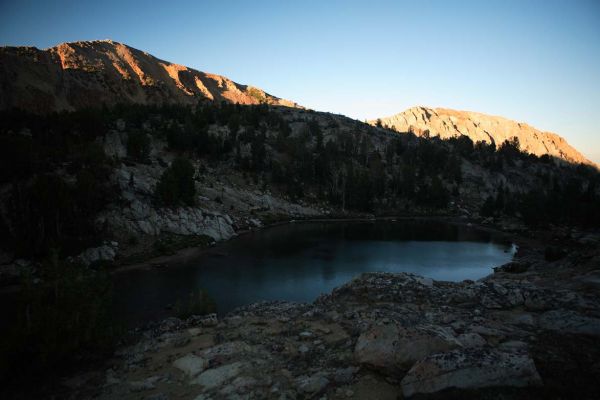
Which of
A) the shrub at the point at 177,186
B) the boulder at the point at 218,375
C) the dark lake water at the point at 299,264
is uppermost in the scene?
the shrub at the point at 177,186

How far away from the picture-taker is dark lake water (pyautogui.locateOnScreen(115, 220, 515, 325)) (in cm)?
3425

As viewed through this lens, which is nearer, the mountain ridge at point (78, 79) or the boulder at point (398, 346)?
the boulder at point (398, 346)

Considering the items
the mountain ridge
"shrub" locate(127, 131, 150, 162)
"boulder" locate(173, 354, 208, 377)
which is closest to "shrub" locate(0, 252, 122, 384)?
"boulder" locate(173, 354, 208, 377)

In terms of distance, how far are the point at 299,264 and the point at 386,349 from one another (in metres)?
34.6

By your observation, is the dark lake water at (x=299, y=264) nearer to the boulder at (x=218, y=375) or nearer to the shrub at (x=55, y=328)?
the shrub at (x=55, y=328)

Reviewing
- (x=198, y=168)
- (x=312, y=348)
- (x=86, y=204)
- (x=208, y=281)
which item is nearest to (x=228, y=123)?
(x=198, y=168)

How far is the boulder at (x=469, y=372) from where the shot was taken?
10828 millimetres

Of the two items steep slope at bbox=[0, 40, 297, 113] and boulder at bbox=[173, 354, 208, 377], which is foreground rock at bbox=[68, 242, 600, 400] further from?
steep slope at bbox=[0, 40, 297, 113]

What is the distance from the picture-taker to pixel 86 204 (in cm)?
4522

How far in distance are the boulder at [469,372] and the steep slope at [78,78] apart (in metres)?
148

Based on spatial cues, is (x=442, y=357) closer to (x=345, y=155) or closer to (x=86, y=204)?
(x=86, y=204)

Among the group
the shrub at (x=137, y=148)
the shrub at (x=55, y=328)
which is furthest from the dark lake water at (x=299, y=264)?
the shrub at (x=137, y=148)

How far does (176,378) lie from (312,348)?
5.95 meters

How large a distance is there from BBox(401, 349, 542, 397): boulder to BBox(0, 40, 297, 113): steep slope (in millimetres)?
147713
